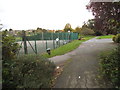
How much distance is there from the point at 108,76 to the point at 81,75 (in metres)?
Answer: 0.95

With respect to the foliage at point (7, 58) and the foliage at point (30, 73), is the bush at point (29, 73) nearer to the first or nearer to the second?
the foliage at point (30, 73)

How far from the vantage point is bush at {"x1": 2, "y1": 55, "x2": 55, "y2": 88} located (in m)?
2.74

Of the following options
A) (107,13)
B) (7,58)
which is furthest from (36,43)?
(7,58)

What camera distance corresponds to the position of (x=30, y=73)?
10.4 feet

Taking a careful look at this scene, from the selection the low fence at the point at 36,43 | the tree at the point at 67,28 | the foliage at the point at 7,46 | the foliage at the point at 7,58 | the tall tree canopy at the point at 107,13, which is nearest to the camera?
the foliage at the point at 7,58

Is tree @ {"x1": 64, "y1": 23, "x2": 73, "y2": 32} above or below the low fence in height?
above

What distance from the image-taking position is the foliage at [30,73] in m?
2.74

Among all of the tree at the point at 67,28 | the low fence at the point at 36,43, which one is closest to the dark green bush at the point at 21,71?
the low fence at the point at 36,43

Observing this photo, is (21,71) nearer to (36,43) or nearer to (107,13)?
(107,13)

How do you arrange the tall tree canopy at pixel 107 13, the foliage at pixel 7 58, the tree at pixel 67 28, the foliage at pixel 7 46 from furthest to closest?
the tree at pixel 67 28 < the tall tree canopy at pixel 107 13 < the foliage at pixel 7 46 < the foliage at pixel 7 58

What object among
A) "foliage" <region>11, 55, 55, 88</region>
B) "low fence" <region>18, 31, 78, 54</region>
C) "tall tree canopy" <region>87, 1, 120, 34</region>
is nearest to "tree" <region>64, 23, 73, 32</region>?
"low fence" <region>18, 31, 78, 54</region>

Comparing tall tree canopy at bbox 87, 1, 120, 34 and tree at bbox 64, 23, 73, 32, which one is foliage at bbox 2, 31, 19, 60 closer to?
tall tree canopy at bbox 87, 1, 120, 34

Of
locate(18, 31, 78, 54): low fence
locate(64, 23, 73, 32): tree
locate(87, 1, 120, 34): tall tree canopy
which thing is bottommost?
locate(18, 31, 78, 54): low fence

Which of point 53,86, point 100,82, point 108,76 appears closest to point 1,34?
point 53,86
